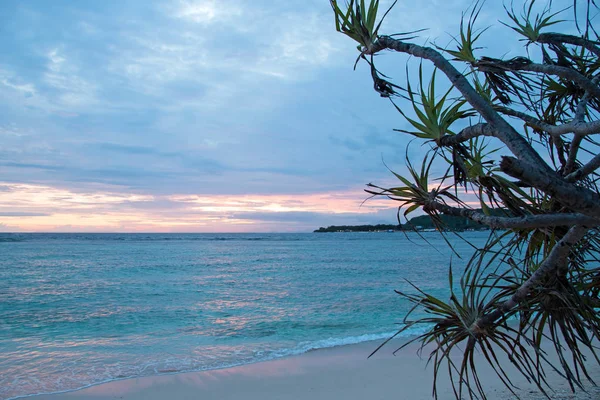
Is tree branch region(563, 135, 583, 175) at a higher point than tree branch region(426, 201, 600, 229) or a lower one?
higher

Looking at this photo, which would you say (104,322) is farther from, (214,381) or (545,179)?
(545,179)

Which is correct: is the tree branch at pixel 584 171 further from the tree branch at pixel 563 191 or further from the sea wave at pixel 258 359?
the sea wave at pixel 258 359

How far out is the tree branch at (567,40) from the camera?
104 inches

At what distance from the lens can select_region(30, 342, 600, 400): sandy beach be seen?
6.43 m

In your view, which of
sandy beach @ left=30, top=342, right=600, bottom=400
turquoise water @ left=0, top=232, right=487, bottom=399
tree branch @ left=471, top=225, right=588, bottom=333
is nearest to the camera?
tree branch @ left=471, top=225, right=588, bottom=333

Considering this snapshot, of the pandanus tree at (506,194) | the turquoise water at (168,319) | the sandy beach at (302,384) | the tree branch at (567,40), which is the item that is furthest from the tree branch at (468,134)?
the turquoise water at (168,319)

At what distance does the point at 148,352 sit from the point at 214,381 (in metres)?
2.56

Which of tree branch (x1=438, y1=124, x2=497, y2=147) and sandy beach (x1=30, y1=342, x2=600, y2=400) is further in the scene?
sandy beach (x1=30, y1=342, x2=600, y2=400)

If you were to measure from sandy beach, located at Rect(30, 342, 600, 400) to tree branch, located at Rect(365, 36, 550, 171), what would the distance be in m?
4.76

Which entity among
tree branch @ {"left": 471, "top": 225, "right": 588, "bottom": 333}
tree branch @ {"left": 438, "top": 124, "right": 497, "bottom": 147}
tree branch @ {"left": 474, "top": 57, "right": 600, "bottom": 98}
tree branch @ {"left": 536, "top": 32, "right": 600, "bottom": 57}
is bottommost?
tree branch @ {"left": 471, "top": 225, "right": 588, "bottom": 333}

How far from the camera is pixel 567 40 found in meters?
2.78

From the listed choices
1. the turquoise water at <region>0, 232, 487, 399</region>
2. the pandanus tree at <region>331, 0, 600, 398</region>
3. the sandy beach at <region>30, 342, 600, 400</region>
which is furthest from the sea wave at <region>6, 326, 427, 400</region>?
the pandanus tree at <region>331, 0, 600, 398</region>

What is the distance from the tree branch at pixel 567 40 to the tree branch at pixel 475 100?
123 cm

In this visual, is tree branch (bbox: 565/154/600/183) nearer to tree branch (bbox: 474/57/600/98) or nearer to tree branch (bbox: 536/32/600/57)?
tree branch (bbox: 474/57/600/98)
